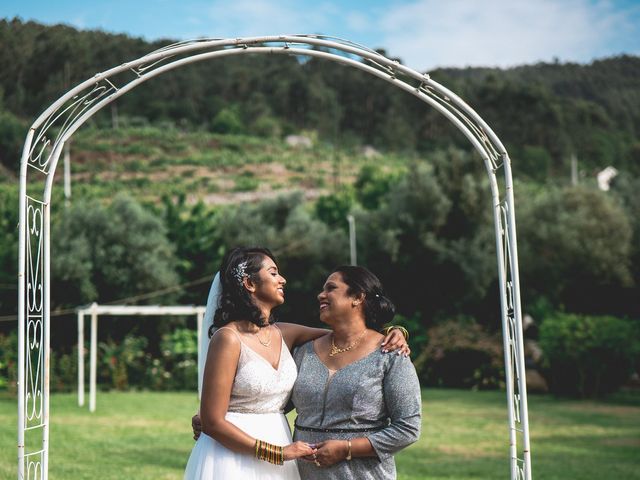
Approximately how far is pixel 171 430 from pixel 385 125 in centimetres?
4074

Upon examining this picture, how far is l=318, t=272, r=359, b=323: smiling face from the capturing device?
3.94m

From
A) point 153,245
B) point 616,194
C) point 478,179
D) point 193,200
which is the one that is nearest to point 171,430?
point 153,245

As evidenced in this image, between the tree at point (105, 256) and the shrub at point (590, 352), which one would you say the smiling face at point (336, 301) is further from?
the tree at point (105, 256)

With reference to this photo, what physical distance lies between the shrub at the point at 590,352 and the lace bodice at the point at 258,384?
14.6m

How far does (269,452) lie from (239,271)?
826 mm

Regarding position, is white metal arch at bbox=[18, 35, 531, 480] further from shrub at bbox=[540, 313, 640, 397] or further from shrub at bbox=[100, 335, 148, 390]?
shrub at bbox=[100, 335, 148, 390]

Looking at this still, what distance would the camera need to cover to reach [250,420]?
397 centimetres

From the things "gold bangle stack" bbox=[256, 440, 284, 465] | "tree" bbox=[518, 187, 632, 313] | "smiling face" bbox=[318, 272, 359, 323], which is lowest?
"gold bangle stack" bbox=[256, 440, 284, 465]

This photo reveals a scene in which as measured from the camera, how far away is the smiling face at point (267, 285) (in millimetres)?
3982

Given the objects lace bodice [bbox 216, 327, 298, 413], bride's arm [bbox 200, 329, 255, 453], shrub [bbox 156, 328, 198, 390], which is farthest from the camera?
shrub [bbox 156, 328, 198, 390]

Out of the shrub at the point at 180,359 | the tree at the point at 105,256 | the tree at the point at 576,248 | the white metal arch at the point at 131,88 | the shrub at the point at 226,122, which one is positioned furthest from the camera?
the shrub at the point at 226,122

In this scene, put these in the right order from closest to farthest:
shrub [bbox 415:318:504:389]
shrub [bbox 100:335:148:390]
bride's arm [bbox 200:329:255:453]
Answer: bride's arm [bbox 200:329:255:453] < shrub [bbox 415:318:504:389] < shrub [bbox 100:335:148:390]

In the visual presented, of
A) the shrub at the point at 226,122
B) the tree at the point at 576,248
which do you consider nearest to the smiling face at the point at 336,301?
the tree at the point at 576,248

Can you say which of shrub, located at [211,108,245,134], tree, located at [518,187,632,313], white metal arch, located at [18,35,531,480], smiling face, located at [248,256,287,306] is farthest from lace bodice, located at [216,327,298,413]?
shrub, located at [211,108,245,134]
